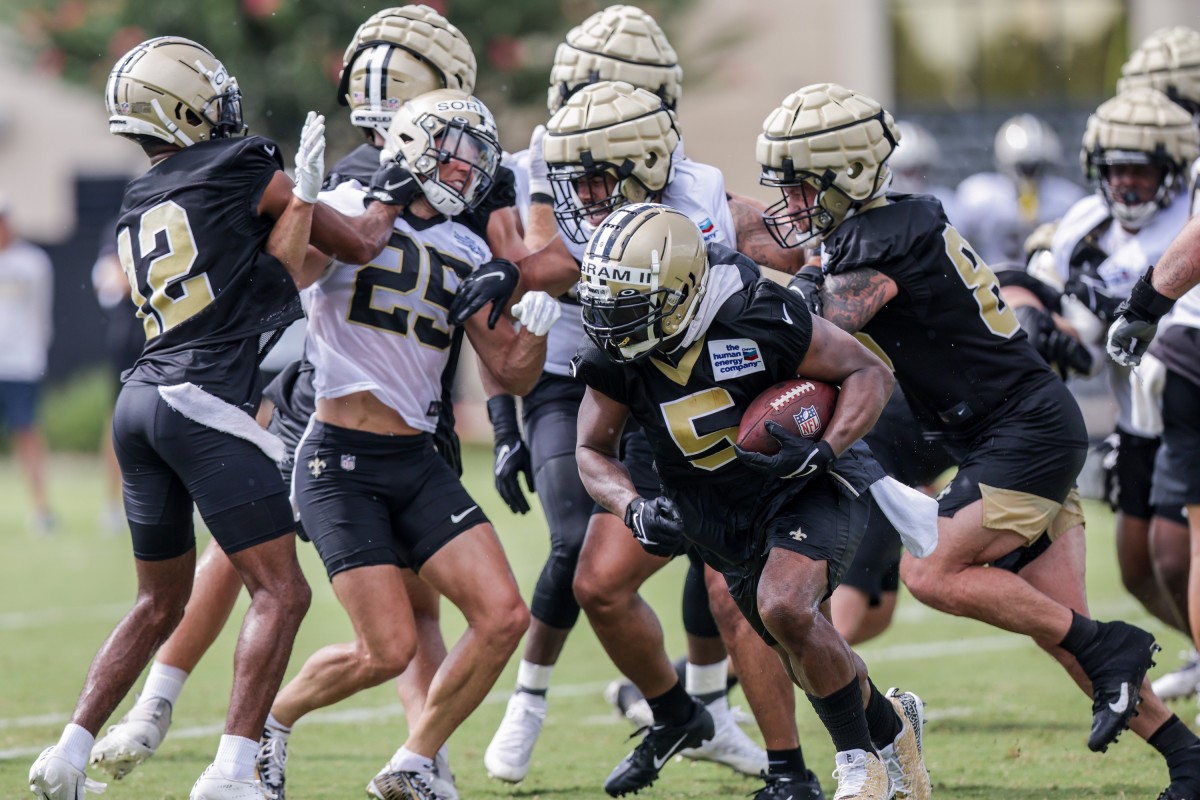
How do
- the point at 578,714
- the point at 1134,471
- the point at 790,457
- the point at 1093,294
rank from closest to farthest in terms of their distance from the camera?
the point at 790,457
the point at 1093,294
the point at 1134,471
the point at 578,714

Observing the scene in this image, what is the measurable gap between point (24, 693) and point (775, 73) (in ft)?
54.3

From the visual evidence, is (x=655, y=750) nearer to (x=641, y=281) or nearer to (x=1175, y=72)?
(x=641, y=281)

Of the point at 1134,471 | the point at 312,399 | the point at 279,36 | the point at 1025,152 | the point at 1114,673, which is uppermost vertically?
the point at 279,36

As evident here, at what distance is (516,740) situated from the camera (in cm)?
601

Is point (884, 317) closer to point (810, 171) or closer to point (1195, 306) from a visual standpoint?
point (810, 171)

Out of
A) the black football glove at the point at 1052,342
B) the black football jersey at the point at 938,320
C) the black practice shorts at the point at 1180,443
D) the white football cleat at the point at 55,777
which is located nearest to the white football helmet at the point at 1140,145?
the black football glove at the point at 1052,342

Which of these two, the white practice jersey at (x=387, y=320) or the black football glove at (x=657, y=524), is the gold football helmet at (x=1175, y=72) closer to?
the white practice jersey at (x=387, y=320)

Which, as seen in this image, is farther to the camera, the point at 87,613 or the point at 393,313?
the point at 87,613

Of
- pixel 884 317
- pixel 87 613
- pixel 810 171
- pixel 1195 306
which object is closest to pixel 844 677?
pixel 884 317

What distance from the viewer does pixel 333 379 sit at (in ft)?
18.0

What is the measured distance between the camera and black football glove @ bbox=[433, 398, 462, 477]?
5.85 meters

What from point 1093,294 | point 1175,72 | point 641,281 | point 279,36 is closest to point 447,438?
point 641,281

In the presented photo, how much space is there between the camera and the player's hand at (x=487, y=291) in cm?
537

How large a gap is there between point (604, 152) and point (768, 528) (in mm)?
1358
